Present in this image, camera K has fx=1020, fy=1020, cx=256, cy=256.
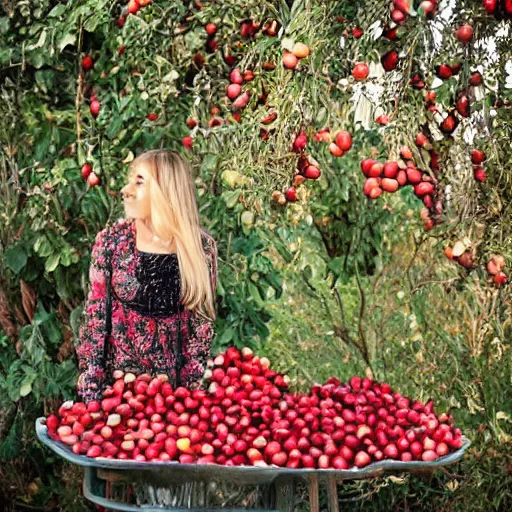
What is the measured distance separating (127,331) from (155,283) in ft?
0.48

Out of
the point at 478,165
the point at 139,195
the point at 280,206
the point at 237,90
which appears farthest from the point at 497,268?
the point at 139,195

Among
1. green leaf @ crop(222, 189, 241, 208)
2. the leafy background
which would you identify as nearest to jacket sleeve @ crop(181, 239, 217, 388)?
green leaf @ crop(222, 189, 241, 208)

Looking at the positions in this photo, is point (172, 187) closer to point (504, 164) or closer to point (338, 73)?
point (338, 73)

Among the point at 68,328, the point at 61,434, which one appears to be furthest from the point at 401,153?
the point at 68,328

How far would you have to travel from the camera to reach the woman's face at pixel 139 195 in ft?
8.61

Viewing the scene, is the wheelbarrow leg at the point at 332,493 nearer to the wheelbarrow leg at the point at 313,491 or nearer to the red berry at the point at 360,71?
the wheelbarrow leg at the point at 313,491

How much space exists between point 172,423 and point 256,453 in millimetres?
226

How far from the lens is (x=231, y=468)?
2129 mm

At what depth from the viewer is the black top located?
2613 millimetres

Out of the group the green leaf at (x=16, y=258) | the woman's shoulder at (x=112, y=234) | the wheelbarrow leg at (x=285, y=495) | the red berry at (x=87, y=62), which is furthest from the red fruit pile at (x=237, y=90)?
the wheelbarrow leg at (x=285, y=495)

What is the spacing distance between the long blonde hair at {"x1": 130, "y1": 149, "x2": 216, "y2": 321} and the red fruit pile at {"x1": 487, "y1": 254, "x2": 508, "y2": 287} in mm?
753

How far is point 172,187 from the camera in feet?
8.59

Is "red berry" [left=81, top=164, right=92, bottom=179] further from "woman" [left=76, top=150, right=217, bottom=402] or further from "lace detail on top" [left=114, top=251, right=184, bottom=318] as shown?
"lace detail on top" [left=114, top=251, right=184, bottom=318]

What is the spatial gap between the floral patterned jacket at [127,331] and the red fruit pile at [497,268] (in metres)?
0.74
